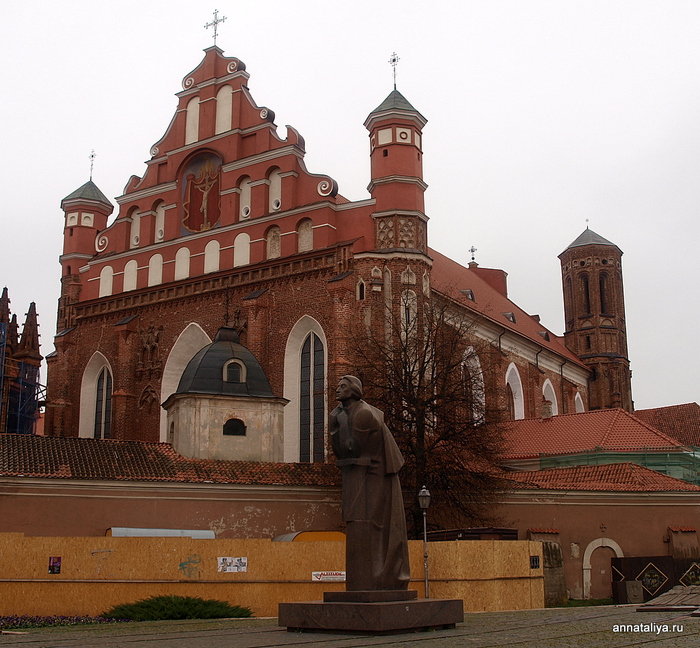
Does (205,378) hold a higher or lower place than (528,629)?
higher

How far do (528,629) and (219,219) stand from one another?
2587cm

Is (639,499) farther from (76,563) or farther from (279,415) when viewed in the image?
(76,563)

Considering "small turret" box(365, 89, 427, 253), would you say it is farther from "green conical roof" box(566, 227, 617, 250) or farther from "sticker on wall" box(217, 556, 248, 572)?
"green conical roof" box(566, 227, 617, 250)

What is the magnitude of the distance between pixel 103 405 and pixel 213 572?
20.1m

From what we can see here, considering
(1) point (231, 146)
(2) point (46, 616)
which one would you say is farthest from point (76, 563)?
(1) point (231, 146)

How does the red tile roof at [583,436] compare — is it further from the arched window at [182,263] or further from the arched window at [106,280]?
the arched window at [106,280]

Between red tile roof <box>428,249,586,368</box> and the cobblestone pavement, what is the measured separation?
966 inches

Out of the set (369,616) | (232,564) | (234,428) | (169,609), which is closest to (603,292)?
(234,428)

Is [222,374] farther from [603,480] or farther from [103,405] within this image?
[603,480]

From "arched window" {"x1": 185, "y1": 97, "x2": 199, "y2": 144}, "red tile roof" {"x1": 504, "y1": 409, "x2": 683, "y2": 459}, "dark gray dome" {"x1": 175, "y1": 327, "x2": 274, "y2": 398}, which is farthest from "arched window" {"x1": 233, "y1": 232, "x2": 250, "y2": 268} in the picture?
"red tile roof" {"x1": 504, "y1": 409, "x2": 683, "y2": 459}

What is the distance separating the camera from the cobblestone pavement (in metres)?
10.4

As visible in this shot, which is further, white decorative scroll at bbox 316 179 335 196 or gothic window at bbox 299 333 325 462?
white decorative scroll at bbox 316 179 335 196

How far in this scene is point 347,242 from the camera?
1246 inches

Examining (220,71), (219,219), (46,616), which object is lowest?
(46,616)
